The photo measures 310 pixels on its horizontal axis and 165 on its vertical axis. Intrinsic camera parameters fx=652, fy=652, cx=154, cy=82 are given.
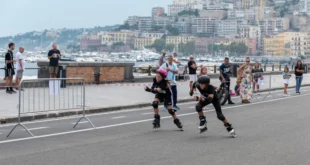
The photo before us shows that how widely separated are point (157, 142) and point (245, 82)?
1240 centimetres

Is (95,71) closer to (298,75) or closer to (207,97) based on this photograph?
(298,75)

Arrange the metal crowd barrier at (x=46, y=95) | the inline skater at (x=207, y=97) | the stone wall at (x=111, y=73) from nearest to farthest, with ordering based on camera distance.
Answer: the inline skater at (x=207, y=97) → the metal crowd barrier at (x=46, y=95) → the stone wall at (x=111, y=73)

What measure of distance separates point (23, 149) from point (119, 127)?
164 inches

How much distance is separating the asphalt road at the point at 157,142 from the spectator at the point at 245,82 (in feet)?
18.3

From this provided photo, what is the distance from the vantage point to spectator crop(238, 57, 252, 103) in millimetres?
24594

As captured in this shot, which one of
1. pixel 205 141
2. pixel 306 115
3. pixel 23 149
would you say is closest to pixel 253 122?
pixel 306 115

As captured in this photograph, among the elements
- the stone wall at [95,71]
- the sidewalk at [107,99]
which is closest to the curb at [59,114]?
the sidewalk at [107,99]

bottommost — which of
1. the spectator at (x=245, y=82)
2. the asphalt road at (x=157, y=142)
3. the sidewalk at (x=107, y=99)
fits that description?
the asphalt road at (x=157, y=142)

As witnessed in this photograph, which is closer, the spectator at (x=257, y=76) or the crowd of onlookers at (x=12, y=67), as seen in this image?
the crowd of onlookers at (x=12, y=67)

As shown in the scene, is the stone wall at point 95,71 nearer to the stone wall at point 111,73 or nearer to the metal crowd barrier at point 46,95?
the stone wall at point 111,73

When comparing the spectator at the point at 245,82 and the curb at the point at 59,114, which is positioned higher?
the spectator at the point at 245,82

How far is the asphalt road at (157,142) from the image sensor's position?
1086 cm

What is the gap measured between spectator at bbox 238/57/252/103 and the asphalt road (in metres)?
5.59

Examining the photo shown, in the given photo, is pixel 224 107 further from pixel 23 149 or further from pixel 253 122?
pixel 23 149
